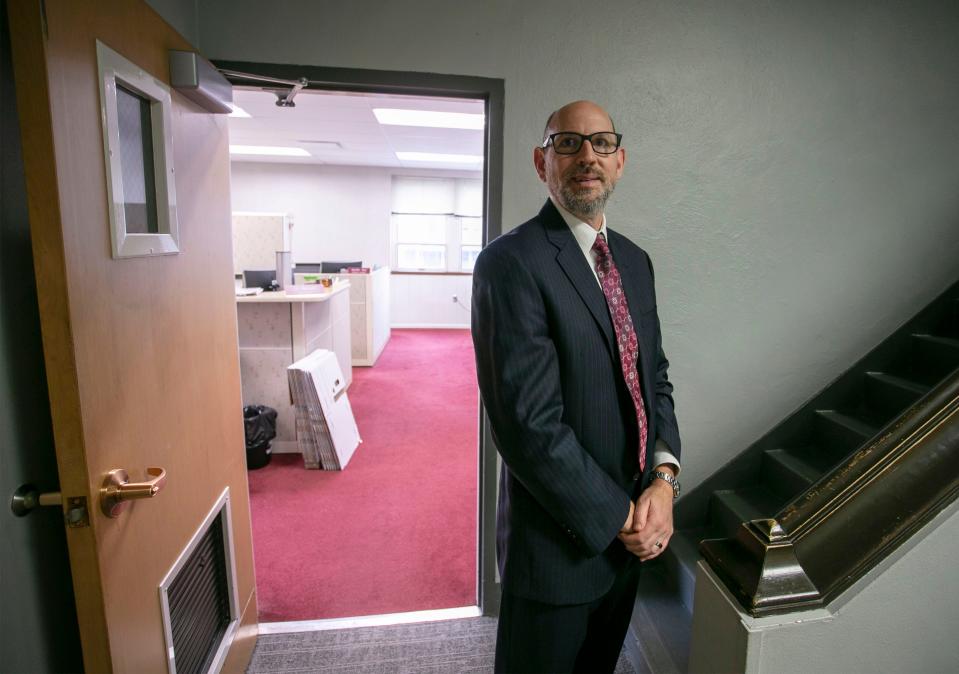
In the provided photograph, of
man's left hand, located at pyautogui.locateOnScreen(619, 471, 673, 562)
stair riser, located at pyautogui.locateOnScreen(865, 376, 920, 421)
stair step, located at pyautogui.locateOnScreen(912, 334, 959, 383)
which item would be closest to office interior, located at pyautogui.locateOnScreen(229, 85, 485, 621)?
man's left hand, located at pyautogui.locateOnScreen(619, 471, 673, 562)

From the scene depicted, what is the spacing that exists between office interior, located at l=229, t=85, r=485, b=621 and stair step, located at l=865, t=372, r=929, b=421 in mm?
1746

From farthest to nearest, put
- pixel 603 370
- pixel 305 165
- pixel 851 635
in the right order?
pixel 305 165 → pixel 603 370 → pixel 851 635

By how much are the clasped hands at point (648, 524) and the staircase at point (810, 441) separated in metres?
1.01

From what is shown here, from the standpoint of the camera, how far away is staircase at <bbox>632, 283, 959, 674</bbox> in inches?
76.2

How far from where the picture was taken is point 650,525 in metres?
1.04

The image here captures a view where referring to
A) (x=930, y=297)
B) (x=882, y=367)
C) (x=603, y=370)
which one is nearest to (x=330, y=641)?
(x=603, y=370)

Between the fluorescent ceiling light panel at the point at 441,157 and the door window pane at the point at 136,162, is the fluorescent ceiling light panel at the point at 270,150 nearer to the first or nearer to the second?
the fluorescent ceiling light panel at the point at 441,157

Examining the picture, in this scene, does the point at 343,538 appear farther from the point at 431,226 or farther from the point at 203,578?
A: the point at 431,226

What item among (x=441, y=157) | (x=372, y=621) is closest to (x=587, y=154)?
(x=372, y=621)

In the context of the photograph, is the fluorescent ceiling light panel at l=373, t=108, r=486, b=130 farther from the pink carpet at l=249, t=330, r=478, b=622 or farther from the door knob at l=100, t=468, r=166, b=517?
the door knob at l=100, t=468, r=166, b=517

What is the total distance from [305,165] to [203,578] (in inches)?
280

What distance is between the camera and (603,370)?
1030 mm

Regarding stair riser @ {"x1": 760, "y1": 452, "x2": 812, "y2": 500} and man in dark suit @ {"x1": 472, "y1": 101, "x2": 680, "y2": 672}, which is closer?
man in dark suit @ {"x1": 472, "y1": 101, "x2": 680, "y2": 672}

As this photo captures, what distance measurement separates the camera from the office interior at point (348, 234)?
11.0 feet
